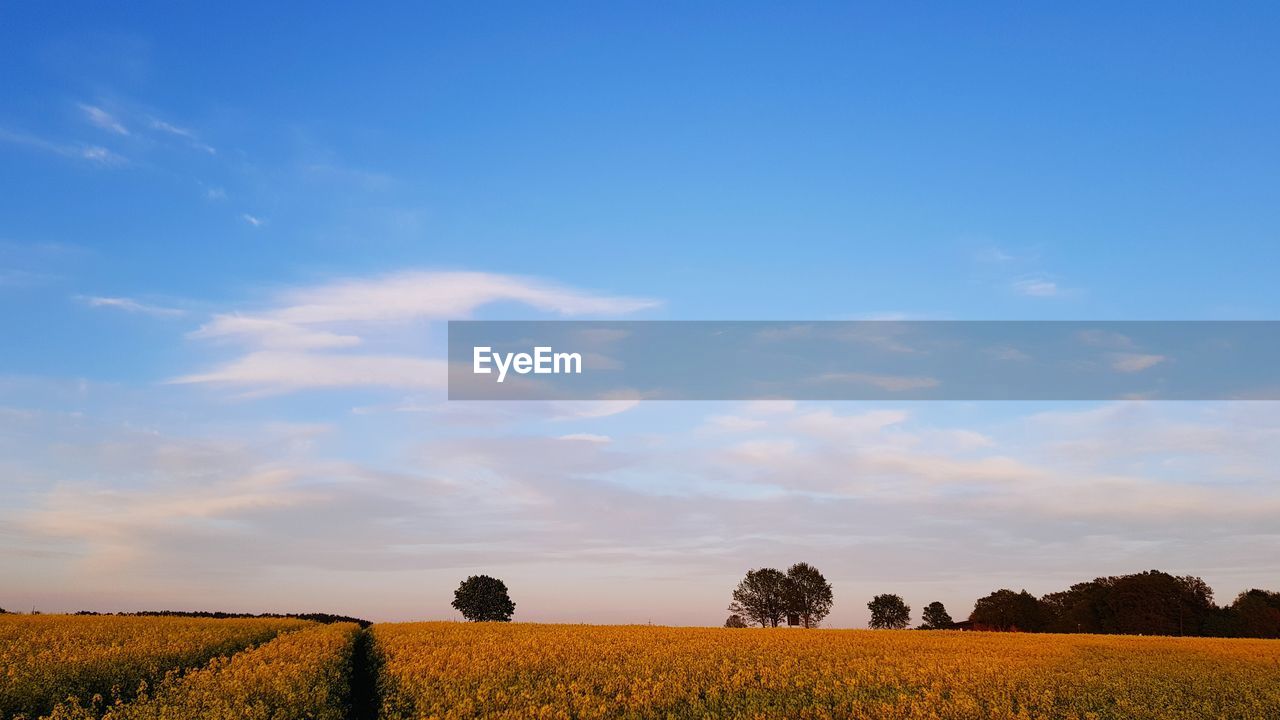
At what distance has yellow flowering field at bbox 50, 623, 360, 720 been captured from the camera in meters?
20.0

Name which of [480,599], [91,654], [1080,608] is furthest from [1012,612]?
[91,654]

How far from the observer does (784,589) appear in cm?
12406

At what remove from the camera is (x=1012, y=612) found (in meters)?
148

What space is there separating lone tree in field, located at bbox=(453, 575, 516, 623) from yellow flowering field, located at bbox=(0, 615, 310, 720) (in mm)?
84295

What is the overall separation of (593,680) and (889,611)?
139 metres

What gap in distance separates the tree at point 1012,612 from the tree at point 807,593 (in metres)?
42.0

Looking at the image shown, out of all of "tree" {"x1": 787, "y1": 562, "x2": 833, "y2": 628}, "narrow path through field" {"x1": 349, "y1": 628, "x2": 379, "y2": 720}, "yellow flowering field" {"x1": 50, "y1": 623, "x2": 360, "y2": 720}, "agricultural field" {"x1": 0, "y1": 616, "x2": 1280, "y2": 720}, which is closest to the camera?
"yellow flowering field" {"x1": 50, "y1": 623, "x2": 360, "y2": 720}

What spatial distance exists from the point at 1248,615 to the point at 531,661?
14312cm

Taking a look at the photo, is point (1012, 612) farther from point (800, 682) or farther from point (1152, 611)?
point (800, 682)

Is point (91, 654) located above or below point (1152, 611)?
above

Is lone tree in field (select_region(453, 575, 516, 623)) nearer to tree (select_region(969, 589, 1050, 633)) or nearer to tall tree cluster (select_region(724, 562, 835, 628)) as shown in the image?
tall tree cluster (select_region(724, 562, 835, 628))

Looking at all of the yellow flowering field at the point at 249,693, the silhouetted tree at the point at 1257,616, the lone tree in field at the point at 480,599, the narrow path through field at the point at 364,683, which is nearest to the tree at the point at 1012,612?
the silhouetted tree at the point at 1257,616

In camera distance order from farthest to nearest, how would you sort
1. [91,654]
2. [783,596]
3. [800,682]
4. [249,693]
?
[783,596]
[91,654]
[800,682]
[249,693]

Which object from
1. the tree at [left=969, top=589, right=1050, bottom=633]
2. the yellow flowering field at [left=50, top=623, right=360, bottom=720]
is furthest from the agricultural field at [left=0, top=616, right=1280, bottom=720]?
the tree at [left=969, top=589, right=1050, bottom=633]
